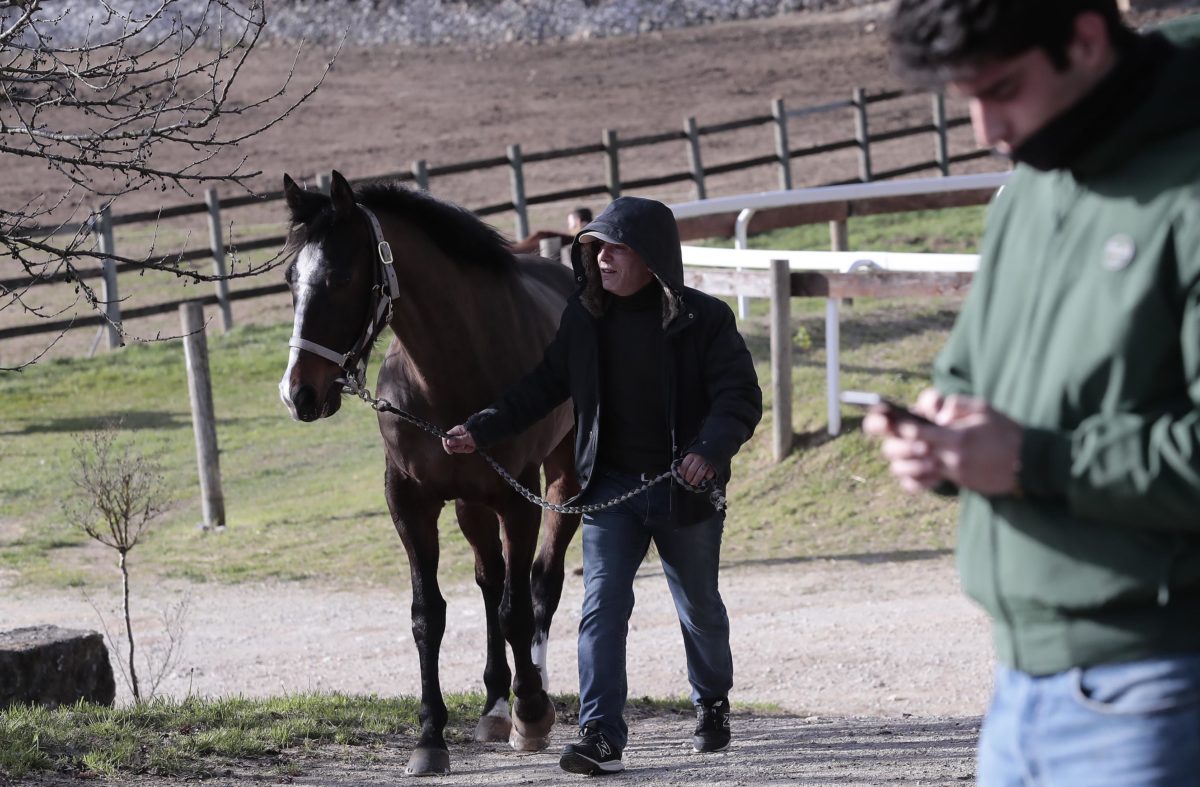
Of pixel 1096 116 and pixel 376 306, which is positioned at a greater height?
pixel 1096 116

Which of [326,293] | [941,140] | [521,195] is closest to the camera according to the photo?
[326,293]

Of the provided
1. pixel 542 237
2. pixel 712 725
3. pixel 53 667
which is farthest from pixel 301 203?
pixel 542 237

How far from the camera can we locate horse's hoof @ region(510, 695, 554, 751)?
6.05m

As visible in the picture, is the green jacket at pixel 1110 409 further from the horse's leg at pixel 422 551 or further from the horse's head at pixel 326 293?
the horse's leg at pixel 422 551

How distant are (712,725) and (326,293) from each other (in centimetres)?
211

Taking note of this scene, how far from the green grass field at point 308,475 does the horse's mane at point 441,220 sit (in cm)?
461

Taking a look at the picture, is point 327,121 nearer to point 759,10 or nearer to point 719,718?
point 759,10

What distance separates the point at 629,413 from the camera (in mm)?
5184

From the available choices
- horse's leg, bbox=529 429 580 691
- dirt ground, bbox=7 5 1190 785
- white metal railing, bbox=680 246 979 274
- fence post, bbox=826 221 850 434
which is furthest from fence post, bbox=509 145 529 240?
horse's leg, bbox=529 429 580 691

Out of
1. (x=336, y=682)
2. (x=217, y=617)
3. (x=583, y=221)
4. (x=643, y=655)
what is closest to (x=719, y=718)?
(x=643, y=655)

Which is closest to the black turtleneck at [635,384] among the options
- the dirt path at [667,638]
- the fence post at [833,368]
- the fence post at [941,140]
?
the dirt path at [667,638]

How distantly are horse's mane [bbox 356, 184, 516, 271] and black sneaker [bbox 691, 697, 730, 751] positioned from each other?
1.94m

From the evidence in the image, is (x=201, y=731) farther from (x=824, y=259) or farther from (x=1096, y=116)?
(x=824, y=259)

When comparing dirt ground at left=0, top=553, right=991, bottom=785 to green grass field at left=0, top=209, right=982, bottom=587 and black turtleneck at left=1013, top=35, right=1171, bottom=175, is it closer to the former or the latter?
green grass field at left=0, top=209, right=982, bottom=587
